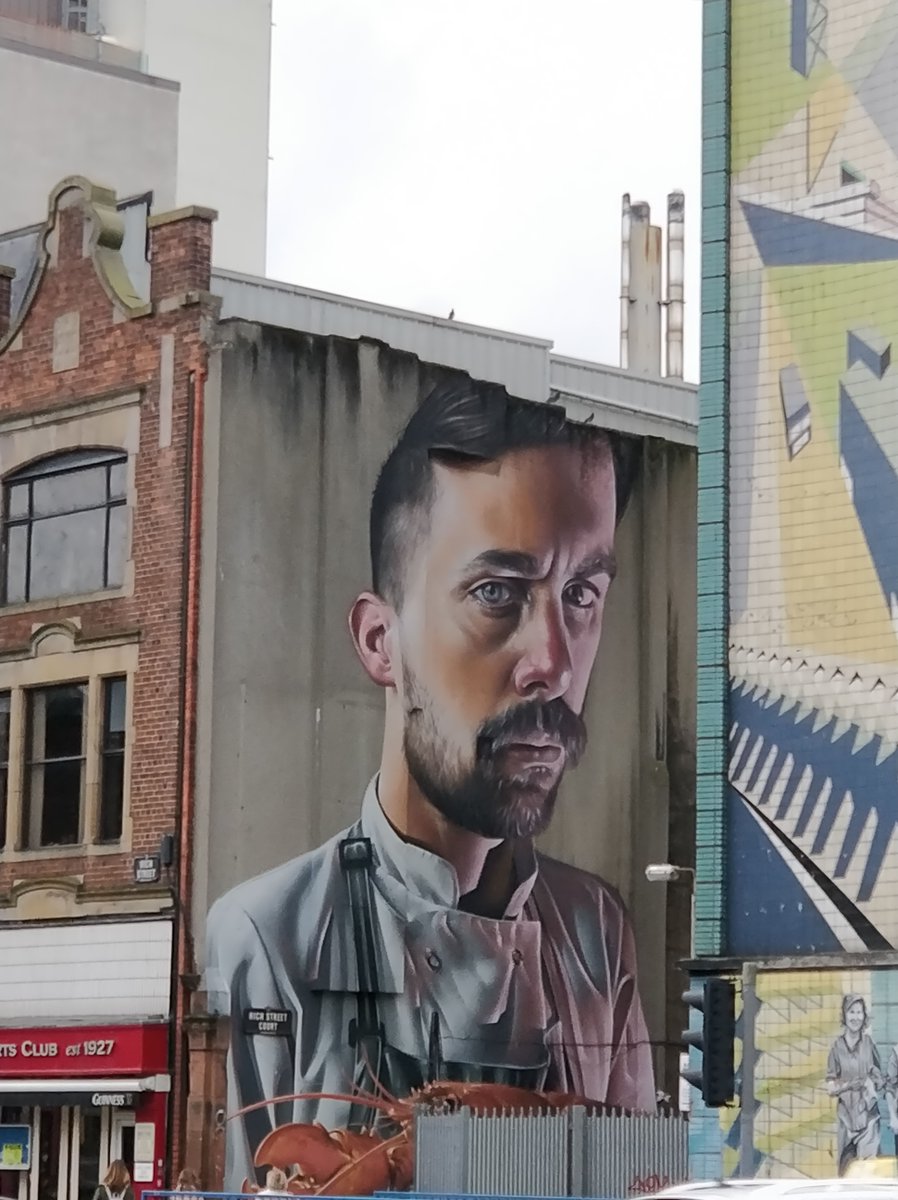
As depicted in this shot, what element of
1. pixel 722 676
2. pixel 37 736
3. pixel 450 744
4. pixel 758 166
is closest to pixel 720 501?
pixel 722 676

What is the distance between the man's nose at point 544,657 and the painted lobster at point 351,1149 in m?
6.05

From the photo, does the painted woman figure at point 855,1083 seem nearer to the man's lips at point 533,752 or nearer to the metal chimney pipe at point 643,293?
the man's lips at point 533,752

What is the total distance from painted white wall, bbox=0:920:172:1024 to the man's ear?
4771mm

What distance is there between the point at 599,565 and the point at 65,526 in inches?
313

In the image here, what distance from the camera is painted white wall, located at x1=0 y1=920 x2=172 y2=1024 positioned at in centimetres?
3422

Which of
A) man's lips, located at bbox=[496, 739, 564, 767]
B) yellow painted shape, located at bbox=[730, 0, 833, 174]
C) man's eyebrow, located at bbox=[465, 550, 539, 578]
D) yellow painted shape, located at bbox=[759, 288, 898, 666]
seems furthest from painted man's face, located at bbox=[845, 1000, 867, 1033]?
man's eyebrow, located at bbox=[465, 550, 539, 578]

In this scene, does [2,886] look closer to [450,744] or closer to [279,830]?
[279,830]

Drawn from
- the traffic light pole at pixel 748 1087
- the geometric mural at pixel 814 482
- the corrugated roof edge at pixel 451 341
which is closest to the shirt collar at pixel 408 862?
the corrugated roof edge at pixel 451 341

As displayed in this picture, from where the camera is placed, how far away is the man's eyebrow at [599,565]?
126 feet

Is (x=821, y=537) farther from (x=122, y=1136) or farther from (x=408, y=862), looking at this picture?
(x=122, y=1136)

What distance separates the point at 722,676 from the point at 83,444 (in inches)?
474

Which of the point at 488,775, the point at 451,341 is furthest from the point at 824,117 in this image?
the point at 451,341

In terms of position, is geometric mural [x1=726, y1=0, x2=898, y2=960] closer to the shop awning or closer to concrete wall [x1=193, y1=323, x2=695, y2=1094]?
concrete wall [x1=193, y1=323, x2=695, y2=1094]

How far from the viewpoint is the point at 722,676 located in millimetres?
27891
